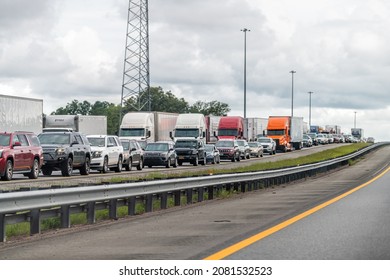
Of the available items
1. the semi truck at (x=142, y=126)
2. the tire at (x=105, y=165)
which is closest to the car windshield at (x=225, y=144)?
the semi truck at (x=142, y=126)

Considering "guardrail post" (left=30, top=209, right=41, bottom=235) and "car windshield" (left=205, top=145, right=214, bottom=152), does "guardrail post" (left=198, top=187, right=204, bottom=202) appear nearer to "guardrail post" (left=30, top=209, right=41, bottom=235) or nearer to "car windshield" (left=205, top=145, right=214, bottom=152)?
"guardrail post" (left=30, top=209, right=41, bottom=235)

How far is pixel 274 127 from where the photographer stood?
9044 centimetres

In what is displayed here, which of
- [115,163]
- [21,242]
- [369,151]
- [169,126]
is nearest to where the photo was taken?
[21,242]

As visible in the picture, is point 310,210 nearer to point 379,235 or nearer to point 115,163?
point 379,235

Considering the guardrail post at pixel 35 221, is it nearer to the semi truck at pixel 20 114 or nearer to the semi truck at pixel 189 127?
the semi truck at pixel 20 114

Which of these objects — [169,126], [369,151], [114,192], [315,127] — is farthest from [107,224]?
[315,127]

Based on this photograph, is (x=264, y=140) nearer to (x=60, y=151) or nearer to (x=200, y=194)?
(x=60, y=151)

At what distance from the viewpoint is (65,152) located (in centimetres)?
3641

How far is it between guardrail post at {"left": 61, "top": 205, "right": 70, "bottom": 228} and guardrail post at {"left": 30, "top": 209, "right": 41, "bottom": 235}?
2.96 ft

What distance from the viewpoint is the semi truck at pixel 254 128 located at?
85625 millimetres

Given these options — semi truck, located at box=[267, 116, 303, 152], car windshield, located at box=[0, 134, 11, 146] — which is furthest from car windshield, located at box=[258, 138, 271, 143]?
A: car windshield, located at box=[0, 134, 11, 146]

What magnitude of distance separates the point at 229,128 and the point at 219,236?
2388 inches

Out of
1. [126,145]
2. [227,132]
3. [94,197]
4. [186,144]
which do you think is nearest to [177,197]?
[94,197]
